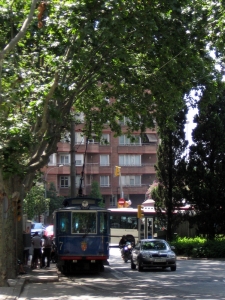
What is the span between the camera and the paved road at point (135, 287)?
17781mm

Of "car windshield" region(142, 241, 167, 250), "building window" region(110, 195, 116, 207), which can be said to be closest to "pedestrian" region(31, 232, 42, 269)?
"car windshield" region(142, 241, 167, 250)

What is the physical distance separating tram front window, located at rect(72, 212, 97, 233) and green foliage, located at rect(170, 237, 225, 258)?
13.6m

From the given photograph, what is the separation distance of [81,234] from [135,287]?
650cm

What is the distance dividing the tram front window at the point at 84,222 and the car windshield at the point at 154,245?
3351 mm

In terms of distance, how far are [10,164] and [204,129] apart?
78.1ft

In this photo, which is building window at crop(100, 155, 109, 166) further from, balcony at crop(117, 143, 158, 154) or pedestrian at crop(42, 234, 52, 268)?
pedestrian at crop(42, 234, 52, 268)

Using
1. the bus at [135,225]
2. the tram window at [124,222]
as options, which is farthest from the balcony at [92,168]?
the tram window at [124,222]

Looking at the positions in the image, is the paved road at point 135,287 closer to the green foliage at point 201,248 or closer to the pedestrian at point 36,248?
the pedestrian at point 36,248

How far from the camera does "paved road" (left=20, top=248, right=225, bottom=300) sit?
58.3 feet

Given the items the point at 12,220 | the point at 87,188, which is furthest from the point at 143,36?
the point at 87,188

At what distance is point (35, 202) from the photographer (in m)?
60.1

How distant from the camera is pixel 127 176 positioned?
7275 centimetres

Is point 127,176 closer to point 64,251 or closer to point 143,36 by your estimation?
point 64,251

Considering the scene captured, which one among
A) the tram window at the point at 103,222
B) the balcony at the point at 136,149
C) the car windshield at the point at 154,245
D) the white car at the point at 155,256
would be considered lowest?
the white car at the point at 155,256
